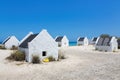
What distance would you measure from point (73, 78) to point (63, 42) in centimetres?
5330

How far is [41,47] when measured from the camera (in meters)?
27.2

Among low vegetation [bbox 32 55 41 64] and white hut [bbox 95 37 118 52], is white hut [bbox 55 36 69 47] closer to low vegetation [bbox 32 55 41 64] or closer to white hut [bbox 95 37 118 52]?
white hut [bbox 95 37 118 52]

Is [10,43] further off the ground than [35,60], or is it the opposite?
[10,43]

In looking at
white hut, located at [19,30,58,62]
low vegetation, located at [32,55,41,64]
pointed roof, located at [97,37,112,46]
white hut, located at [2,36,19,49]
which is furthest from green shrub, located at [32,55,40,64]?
pointed roof, located at [97,37,112,46]

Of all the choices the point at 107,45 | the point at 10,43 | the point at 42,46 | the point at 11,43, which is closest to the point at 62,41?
the point at 107,45

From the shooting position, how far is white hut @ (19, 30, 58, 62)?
2642 cm

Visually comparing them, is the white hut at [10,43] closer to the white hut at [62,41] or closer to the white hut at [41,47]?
the white hut at [41,47]

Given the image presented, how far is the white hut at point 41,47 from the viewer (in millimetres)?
26422

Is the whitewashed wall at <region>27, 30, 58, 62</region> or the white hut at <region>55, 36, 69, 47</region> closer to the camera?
the whitewashed wall at <region>27, 30, 58, 62</region>

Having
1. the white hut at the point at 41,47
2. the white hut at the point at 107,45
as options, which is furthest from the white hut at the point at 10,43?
the white hut at the point at 41,47

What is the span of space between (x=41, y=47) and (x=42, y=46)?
0.72 ft

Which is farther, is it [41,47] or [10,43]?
[10,43]

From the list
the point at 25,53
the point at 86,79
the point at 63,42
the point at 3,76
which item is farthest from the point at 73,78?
the point at 63,42

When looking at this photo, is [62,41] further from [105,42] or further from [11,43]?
[11,43]
